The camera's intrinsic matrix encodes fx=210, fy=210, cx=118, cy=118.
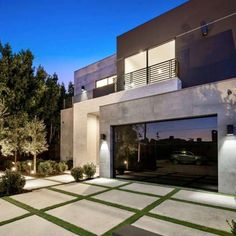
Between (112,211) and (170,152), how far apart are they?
4470 millimetres

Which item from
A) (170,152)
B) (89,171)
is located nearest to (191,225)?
(170,152)

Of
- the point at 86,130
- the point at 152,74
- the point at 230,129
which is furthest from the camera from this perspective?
the point at 86,130

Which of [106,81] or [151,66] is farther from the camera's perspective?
[106,81]

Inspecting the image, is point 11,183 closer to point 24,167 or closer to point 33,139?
point 33,139

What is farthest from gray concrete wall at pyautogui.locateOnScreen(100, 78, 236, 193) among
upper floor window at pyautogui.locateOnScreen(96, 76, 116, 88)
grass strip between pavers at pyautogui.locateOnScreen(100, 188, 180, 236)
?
upper floor window at pyautogui.locateOnScreen(96, 76, 116, 88)

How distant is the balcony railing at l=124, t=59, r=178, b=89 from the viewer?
1117cm

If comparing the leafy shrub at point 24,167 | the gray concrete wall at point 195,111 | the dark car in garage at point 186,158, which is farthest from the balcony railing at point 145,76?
the leafy shrub at point 24,167

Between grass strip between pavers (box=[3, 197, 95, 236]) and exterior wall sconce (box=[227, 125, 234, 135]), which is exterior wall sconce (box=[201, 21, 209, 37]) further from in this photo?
grass strip between pavers (box=[3, 197, 95, 236])

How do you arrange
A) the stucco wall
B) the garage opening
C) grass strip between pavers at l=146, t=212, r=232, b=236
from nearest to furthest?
grass strip between pavers at l=146, t=212, r=232, b=236, the garage opening, the stucco wall

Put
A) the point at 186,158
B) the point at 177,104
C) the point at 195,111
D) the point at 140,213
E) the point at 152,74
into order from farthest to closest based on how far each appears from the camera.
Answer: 1. the point at 152,74
2. the point at 177,104
3. the point at 186,158
4. the point at 195,111
5. the point at 140,213

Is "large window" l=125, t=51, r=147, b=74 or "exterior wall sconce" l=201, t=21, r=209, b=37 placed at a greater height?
"exterior wall sconce" l=201, t=21, r=209, b=37

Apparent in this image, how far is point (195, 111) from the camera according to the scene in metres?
8.34

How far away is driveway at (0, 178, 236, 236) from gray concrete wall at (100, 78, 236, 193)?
120 centimetres

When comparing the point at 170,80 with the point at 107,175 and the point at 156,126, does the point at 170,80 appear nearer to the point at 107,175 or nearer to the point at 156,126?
the point at 156,126
